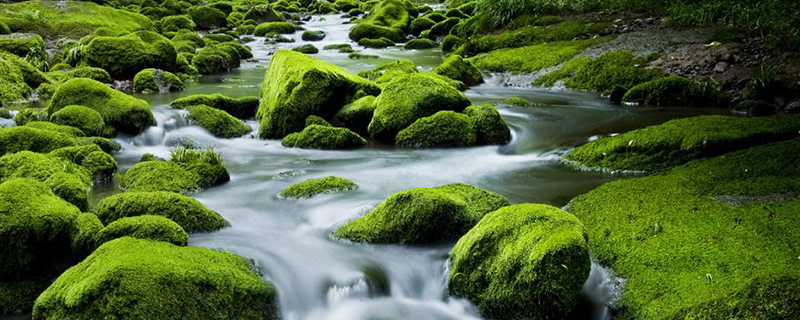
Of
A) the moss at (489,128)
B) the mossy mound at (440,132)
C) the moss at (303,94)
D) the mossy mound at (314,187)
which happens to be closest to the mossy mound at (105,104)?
the moss at (303,94)

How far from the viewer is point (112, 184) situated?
26.4ft

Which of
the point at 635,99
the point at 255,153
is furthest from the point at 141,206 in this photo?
the point at 635,99

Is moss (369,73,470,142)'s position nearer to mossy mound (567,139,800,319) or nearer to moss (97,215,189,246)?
mossy mound (567,139,800,319)

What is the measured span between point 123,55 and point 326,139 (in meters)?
10.3

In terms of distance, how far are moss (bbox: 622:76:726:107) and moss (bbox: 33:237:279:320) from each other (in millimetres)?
10697

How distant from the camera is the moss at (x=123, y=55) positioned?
17406 millimetres

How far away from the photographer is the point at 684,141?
7.42m

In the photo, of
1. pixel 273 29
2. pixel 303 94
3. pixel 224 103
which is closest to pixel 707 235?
pixel 303 94

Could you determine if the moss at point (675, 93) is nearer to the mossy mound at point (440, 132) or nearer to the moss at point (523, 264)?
the mossy mound at point (440, 132)

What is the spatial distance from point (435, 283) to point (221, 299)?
2000mm

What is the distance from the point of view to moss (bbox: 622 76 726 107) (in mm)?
12391

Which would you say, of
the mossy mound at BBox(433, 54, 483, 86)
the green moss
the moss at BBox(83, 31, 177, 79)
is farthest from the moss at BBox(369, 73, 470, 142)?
the moss at BBox(83, 31, 177, 79)

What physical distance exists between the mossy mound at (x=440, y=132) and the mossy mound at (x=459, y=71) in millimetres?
5807

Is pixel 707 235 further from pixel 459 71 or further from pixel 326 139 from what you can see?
pixel 459 71
